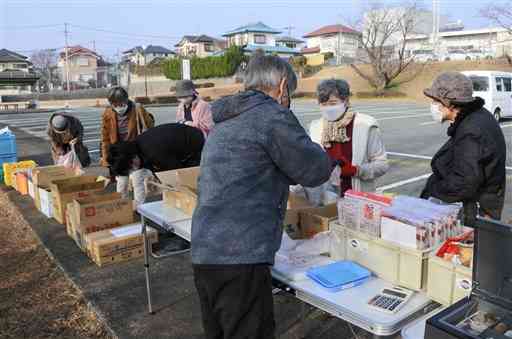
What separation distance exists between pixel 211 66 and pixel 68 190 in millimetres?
42028

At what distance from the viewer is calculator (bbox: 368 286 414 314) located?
1565mm

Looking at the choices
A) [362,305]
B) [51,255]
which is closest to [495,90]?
[51,255]

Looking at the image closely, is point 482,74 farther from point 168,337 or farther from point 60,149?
point 168,337

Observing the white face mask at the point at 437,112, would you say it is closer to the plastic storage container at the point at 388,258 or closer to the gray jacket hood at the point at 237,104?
the plastic storage container at the point at 388,258

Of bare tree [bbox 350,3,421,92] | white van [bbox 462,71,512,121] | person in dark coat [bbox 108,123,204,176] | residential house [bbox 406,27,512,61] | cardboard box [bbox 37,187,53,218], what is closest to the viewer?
person in dark coat [bbox 108,123,204,176]

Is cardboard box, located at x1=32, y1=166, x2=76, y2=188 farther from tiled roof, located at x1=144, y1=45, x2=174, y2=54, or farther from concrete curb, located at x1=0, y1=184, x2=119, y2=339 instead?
tiled roof, located at x1=144, y1=45, x2=174, y2=54

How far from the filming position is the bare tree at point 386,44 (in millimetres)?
34338

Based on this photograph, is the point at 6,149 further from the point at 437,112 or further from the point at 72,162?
the point at 437,112

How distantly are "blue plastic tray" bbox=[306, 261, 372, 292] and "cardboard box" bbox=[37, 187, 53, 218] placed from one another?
4.22m

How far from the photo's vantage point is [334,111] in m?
2.94

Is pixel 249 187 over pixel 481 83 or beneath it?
beneath

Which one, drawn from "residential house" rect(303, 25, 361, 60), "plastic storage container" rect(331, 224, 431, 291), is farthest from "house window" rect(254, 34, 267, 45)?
"plastic storage container" rect(331, 224, 431, 291)

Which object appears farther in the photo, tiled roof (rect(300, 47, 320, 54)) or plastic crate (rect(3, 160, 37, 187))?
tiled roof (rect(300, 47, 320, 54))

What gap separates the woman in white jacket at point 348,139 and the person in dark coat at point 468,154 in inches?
25.1
